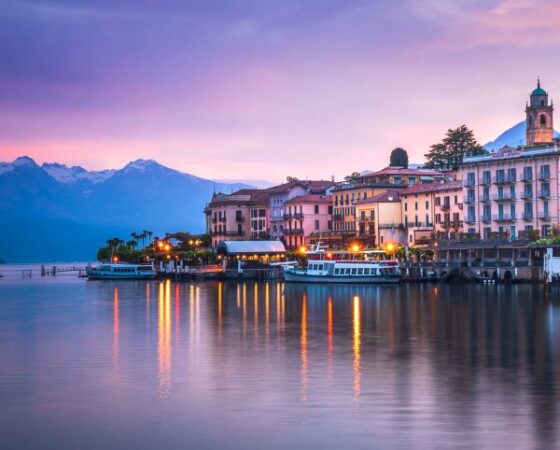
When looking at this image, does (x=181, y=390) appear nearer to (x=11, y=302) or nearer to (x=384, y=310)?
(x=384, y=310)

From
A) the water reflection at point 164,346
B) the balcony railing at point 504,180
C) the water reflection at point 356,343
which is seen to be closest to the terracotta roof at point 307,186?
the balcony railing at point 504,180

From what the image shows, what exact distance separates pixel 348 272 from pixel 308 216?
41950mm

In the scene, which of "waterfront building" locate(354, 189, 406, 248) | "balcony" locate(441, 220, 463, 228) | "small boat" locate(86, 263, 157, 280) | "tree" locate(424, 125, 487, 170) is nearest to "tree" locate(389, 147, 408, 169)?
"tree" locate(424, 125, 487, 170)

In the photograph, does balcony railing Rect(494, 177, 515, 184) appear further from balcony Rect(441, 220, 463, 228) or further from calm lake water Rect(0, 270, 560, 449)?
calm lake water Rect(0, 270, 560, 449)

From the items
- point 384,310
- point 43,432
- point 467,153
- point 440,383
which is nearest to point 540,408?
point 440,383

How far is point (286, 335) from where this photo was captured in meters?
66.3

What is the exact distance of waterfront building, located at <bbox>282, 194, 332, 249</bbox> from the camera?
18038 centimetres

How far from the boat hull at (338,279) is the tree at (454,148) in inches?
2069

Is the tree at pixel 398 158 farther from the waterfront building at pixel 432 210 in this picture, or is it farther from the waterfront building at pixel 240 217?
the waterfront building at pixel 432 210

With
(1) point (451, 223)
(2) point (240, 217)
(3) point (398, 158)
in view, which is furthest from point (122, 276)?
(1) point (451, 223)

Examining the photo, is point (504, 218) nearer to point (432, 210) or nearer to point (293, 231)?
point (432, 210)

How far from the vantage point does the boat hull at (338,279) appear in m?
135

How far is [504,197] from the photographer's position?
135625 mm

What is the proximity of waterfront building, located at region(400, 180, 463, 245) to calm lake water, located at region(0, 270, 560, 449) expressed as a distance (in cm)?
5833
